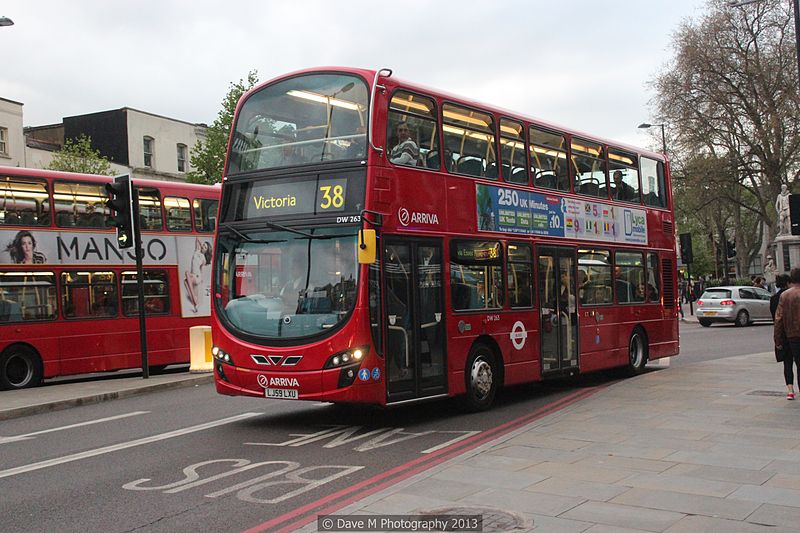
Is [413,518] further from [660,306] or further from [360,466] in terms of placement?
[660,306]

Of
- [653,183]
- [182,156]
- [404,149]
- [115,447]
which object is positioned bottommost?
[115,447]

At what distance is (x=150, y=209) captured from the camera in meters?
18.6

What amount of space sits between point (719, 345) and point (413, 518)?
771 inches

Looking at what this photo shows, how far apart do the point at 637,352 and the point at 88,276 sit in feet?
36.7

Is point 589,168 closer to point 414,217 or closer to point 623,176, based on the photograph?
point 623,176

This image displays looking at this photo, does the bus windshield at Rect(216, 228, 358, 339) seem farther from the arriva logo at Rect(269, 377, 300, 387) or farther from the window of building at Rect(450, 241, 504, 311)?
the window of building at Rect(450, 241, 504, 311)

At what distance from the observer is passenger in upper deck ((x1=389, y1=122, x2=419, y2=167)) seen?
10.4m

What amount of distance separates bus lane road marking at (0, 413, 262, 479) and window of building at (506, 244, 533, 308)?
4.21m

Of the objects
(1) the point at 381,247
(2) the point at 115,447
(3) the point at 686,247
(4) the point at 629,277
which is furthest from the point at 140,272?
(3) the point at 686,247

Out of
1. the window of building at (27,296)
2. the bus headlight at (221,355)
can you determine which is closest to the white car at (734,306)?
the window of building at (27,296)

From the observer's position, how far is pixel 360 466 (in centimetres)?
815

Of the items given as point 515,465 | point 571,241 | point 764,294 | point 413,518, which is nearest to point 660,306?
point 571,241

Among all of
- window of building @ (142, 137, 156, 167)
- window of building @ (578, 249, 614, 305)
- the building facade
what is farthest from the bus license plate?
window of building @ (142, 137, 156, 167)

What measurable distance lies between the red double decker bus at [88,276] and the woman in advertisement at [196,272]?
23 mm
